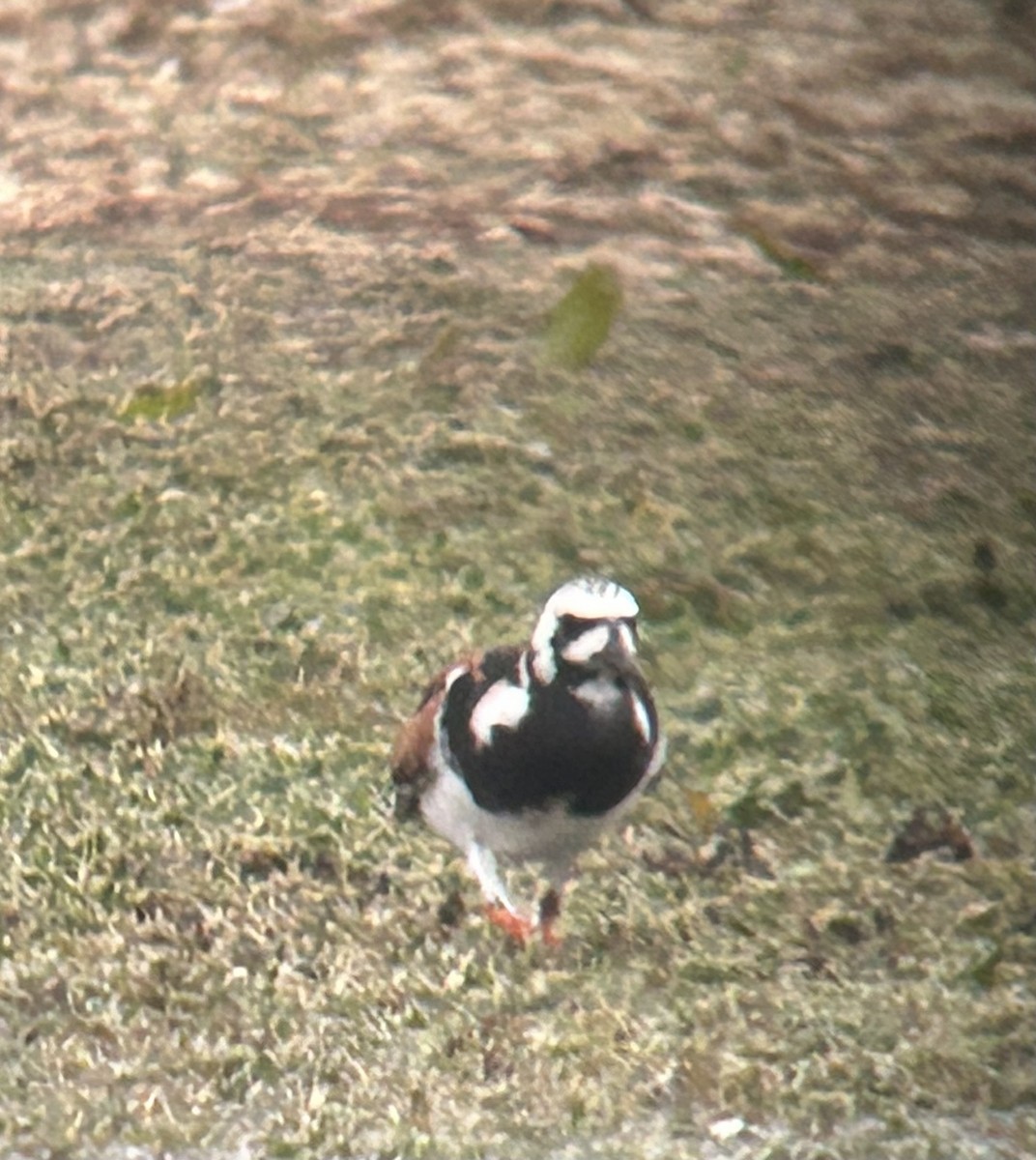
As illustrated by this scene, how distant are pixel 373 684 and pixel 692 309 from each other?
100 cm

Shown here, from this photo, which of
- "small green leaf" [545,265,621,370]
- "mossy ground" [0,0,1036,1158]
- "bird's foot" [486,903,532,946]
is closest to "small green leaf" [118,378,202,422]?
Result: "mossy ground" [0,0,1036,1158]

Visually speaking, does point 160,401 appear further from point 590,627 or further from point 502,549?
point 590,627

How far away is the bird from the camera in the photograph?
1980 mm

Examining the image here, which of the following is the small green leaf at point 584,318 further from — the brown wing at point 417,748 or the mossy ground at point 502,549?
the brown wing at point 417,748

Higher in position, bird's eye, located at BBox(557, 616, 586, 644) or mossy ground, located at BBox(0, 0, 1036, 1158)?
bird's eye, located at BBox(557, 616, 586, 644)

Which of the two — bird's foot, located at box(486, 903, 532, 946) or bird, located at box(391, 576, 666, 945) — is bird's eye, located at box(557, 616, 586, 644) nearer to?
bird, located at box(391, 576, 666, 945)

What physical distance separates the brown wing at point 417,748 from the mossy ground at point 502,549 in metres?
0.09

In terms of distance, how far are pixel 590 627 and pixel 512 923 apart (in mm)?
594

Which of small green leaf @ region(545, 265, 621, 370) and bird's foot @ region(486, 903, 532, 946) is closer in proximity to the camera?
bird's foot @ region(486, 903, 532, 946)

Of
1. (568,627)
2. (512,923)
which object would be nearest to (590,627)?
(568,627)

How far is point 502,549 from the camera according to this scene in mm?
2850

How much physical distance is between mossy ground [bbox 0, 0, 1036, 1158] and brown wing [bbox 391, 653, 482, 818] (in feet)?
0.30

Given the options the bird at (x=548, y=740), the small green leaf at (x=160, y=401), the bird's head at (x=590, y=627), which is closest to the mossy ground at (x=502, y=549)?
the small green leaf at (x=160, y=401)

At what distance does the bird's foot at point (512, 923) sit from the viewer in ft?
7.59
